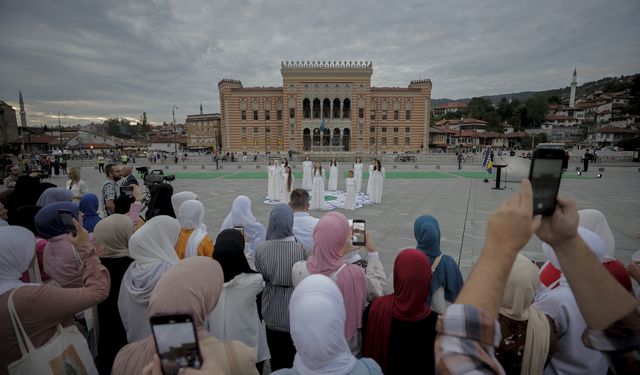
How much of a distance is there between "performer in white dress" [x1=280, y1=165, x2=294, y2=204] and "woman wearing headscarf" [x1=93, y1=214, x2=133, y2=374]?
863 centimetres

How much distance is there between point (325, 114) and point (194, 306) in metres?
50.5

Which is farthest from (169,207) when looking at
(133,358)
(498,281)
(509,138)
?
(509,138)

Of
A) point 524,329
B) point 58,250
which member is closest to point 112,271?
point 58,250

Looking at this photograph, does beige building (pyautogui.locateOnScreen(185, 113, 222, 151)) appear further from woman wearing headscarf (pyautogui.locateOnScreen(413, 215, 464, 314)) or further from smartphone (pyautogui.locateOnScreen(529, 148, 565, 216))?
smartphone (pyautogui.locateOnScreen(529, 148, 565, 216))

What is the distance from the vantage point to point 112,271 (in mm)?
2902

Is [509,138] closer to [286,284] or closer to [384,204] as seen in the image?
[384,204]

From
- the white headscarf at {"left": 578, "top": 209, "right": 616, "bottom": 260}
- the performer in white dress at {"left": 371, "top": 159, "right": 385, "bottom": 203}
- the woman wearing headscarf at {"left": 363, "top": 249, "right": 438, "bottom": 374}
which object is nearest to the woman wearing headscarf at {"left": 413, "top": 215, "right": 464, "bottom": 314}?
the woman wearing headscarf at {"left": 363, "top": 249, "right": 438, "bottom": 374}

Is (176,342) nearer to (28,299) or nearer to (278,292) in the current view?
(28,299)

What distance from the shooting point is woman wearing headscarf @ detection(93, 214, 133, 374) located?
2893mm

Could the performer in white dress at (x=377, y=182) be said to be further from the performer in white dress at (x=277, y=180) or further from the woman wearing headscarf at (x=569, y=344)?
the woman wearing headscarf at (x=569, y=344)

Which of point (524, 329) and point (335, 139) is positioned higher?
point (335, 139)

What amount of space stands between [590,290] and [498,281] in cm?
47

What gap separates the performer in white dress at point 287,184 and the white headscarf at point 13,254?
946 cm

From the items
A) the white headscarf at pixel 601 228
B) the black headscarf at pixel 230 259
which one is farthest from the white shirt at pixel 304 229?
the white headscarf at pixel 601 228
